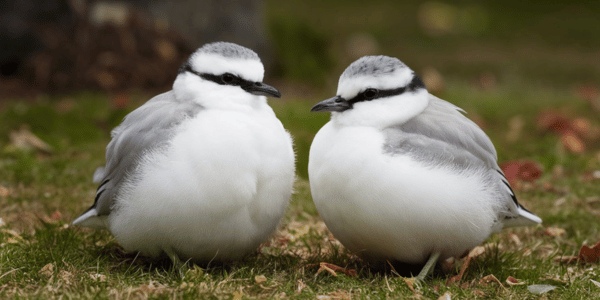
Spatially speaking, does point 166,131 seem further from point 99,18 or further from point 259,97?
point 99,18

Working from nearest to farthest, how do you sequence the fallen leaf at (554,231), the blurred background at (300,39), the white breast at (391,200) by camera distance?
the white breast at (391,200)
the fallen leaf at (554,231)
the blurred background at (300,39)

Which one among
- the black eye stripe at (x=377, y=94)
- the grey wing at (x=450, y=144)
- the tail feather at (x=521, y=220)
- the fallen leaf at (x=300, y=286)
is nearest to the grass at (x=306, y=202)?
the fallen leaf at (x=300, y=286)

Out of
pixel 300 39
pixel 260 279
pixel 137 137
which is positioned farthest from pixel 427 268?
pixel 300 39

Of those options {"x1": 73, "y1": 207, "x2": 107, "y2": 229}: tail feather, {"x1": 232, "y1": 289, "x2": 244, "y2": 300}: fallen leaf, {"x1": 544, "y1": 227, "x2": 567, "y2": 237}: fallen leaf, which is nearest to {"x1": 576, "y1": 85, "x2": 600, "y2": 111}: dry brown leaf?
{"x1": 544, "y1": 227, "x2": 567, "y2": 237}: fallen leaf

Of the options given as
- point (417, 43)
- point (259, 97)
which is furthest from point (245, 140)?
point (417, 43)

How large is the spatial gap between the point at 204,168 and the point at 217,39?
233 inches

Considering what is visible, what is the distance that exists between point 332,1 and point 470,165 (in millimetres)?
12459

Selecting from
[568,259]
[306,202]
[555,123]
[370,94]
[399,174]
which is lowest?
[555,123]

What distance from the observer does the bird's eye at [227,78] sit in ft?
15.5

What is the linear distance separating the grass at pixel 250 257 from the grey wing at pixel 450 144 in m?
0.33

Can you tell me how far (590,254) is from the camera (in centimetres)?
532

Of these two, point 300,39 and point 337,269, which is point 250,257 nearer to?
point 337,269

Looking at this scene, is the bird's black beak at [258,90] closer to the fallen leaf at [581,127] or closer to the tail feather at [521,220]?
the tail feather at [521,220]

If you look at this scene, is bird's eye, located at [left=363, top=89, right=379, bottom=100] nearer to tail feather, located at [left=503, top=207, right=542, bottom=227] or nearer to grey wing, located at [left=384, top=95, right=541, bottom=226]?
grey wing, located at [left=384, top=95, right=541, bottom=226]
